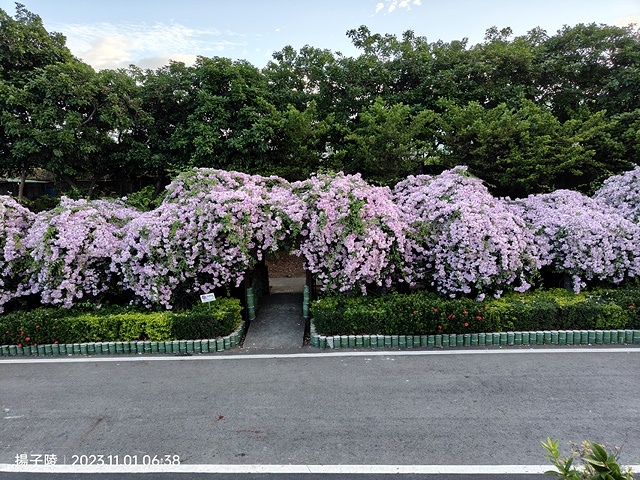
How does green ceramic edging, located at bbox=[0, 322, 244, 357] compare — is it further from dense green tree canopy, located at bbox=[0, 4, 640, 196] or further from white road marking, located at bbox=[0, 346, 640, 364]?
dense green tree canopy, located at bbox=[0, 4, 640, 196]

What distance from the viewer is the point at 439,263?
6.72 metres

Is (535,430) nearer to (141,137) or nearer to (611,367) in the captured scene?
(611,367)

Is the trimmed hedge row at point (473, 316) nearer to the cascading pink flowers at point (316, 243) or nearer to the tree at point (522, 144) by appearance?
the cascading pink flowers at point (316, 243)

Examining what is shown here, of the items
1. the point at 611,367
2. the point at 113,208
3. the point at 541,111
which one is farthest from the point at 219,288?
the point at 541,111

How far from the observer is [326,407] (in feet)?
15.1

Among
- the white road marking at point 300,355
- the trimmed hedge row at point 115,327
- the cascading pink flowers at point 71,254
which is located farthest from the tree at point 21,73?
the white road marking at point 300,355

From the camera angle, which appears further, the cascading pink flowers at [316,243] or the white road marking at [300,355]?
the cascading pink flowers at [316,243]

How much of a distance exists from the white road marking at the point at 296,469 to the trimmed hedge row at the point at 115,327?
105 inches

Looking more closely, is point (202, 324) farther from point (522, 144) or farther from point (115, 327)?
point (522, 144)

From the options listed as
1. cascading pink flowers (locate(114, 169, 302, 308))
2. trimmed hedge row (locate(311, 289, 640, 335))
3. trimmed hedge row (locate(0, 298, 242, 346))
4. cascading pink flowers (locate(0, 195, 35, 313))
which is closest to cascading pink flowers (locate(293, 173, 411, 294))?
cascading pink flowers (locate(114, 169, 302, 308))

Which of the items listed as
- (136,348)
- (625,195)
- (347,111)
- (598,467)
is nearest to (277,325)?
(136,348)

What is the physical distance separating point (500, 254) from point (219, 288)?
4904 mm

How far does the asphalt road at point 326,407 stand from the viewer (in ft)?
12.7

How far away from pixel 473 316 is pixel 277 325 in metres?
3.32
